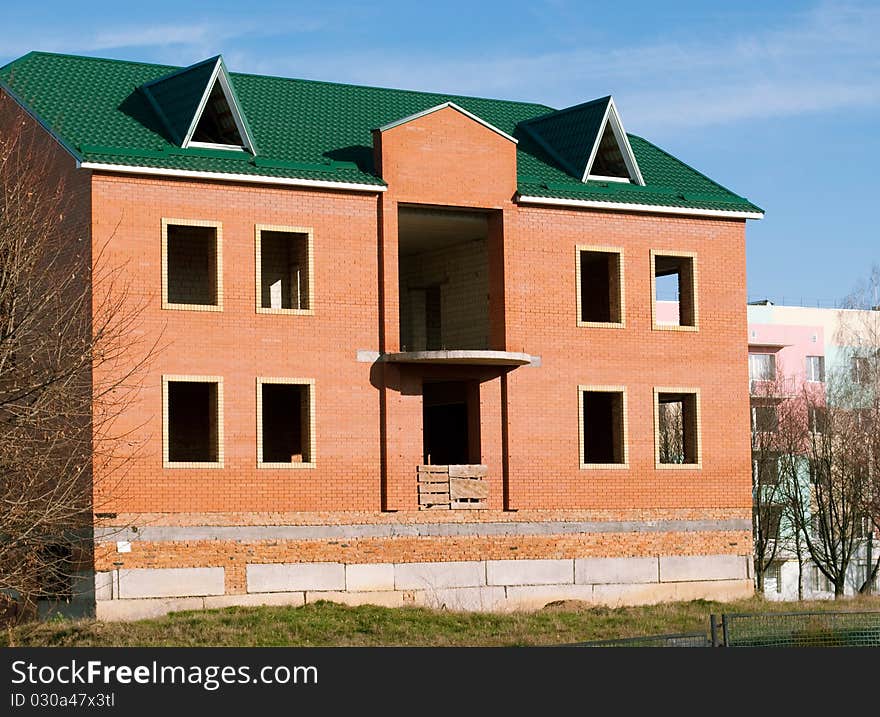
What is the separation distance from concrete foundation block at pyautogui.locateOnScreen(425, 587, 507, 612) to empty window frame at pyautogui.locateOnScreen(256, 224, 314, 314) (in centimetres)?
672

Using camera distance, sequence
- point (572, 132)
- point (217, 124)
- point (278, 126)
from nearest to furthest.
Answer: point (217, 124)
point (278, 126)
point (572, 132)

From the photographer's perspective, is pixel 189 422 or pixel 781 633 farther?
pixel 189 422

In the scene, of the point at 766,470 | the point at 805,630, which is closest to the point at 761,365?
the point at 766,470

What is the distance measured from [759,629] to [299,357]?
1315cm

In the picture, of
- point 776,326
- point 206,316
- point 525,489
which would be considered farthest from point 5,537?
point 776,326

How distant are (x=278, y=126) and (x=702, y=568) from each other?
14345 mm

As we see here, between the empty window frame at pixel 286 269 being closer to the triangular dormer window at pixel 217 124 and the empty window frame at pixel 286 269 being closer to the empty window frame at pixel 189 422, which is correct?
the triangular dormer window at pixel 217 124

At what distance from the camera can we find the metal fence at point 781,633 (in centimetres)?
2170

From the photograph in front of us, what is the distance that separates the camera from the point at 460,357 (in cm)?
3341

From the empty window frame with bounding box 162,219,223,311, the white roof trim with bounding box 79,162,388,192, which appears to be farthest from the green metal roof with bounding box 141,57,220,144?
the empty window frame with bounding box 162,219,223,311

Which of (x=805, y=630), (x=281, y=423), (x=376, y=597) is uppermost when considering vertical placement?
(x=281, y=423)

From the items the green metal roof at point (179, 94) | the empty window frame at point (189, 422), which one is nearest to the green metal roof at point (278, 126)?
the green metal roof at point (179, 94)

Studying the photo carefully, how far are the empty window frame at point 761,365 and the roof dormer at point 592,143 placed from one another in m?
34.2

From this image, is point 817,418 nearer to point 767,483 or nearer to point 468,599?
point 767,483
